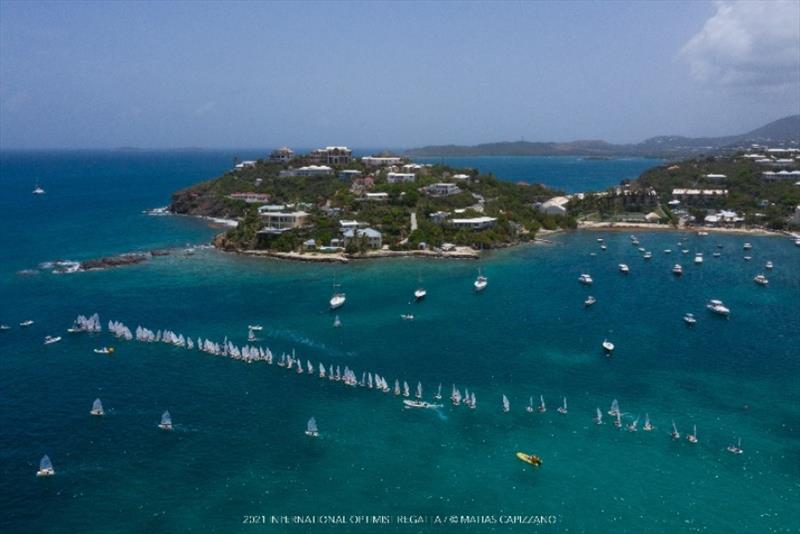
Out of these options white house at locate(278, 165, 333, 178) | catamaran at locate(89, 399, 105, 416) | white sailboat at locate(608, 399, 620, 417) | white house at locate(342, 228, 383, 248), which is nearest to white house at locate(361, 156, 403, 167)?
white house at locate(278, 165, 333, 178)

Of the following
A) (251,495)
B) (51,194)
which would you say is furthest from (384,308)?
(51,194)

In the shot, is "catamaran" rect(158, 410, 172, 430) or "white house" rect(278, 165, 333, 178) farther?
"white house" rect(278, 165, 333, 178)

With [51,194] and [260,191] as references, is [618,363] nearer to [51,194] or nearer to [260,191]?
[260,191]

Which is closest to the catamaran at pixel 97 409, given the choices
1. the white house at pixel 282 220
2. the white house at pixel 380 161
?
the white house at pixel 282 220

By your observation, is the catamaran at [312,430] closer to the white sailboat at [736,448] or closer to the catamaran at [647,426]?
the catamaran at [647,426]

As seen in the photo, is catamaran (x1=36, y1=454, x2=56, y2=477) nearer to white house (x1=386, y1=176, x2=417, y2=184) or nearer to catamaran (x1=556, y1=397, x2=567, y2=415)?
catamaran (x1=556, y1=397, x2=567, y2=415)

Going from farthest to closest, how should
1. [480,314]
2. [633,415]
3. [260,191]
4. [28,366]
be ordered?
[260,191] → [480,314] → [28,366] → [633,415]
